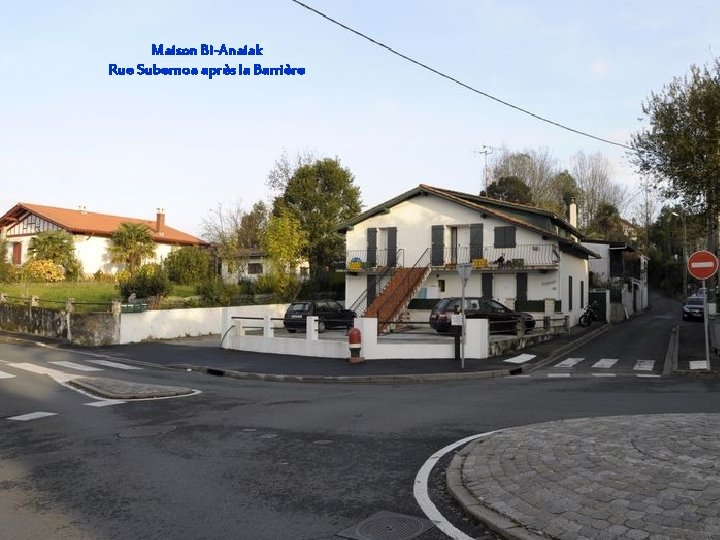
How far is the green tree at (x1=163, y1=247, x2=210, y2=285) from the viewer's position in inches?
1398

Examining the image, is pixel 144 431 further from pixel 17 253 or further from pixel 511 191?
pixel 17 253

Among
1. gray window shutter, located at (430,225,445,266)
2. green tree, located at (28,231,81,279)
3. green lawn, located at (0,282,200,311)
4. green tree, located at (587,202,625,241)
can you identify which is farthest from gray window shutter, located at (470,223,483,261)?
green tree, located at (587,202,625,241)

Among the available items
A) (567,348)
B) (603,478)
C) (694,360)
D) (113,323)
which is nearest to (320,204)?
(113,323)

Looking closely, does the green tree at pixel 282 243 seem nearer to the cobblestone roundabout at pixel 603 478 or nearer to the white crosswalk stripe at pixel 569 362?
the white crosswalk stripe at pixel 569 362

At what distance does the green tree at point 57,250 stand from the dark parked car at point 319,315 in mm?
22347

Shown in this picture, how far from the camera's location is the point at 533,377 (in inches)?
587

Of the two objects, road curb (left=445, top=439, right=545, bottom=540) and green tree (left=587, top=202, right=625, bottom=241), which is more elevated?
green tree (left=587, top=202, right=625, bottom=241)

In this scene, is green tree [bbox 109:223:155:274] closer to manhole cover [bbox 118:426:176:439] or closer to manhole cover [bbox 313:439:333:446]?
manhole cover [bbox 118:426:176:439]

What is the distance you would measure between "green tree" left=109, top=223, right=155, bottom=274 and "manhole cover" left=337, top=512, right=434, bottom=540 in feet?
140

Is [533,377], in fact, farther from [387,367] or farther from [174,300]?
[174,300]

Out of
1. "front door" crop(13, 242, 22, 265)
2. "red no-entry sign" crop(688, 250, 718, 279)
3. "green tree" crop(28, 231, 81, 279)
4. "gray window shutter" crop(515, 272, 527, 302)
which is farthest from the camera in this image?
"front door" crop(13, 242, 22, 265)

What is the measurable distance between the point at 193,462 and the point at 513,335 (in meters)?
15.9

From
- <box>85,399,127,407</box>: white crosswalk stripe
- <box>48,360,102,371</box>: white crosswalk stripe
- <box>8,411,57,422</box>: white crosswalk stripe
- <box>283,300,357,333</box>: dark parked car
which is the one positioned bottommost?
<box>48,360,102,371</box>: white crosswalk stripe

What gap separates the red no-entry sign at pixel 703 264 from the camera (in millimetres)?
14273
